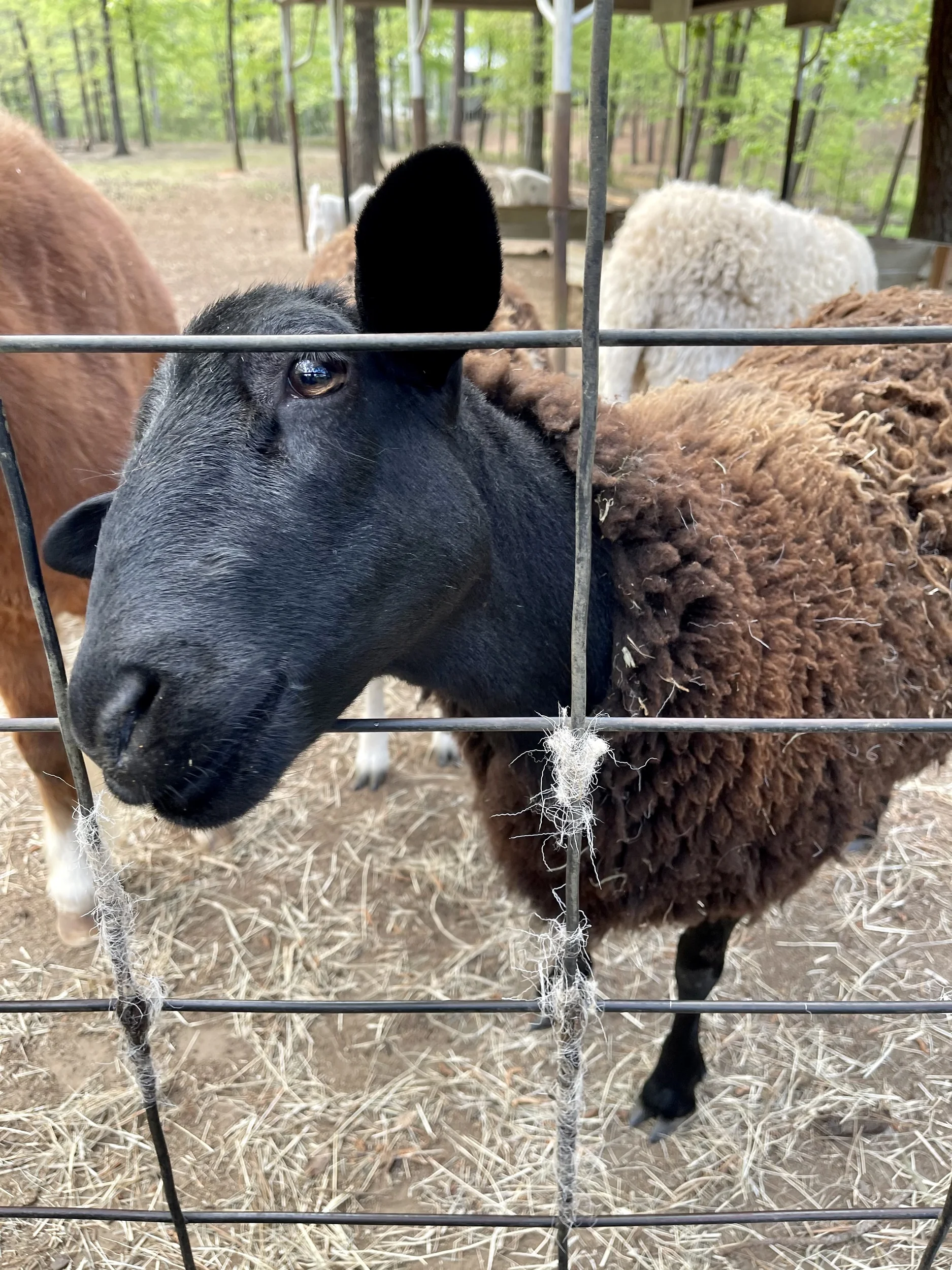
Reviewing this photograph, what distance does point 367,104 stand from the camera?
1595 cm

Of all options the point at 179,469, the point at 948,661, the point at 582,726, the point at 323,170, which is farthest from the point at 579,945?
the point at 323,170

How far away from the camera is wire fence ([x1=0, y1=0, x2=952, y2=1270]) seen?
1186 millimetres

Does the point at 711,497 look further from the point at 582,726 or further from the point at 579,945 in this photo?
the point at 579,945

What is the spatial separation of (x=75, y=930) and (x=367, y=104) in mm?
16798

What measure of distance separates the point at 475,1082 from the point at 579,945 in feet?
4.78

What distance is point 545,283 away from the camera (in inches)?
400

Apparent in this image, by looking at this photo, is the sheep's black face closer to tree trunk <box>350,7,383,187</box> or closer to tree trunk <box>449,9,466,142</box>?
tree trunk <box>350,7,383,187</box>

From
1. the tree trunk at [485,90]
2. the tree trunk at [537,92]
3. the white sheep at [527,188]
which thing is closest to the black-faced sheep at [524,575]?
the white sheep at [527,188]

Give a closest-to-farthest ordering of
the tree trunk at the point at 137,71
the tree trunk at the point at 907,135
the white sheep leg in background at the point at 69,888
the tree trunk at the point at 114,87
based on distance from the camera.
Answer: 1. the white sheep leg in background at the point at 69,888
2. the tree trunk at the point at 907,135
3. the tree trunk at the point at 137,71
4. the tree trunk at the point at 114,87

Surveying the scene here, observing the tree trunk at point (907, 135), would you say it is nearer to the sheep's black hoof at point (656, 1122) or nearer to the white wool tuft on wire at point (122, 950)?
the sheep's black hoof at point (656, 1122)

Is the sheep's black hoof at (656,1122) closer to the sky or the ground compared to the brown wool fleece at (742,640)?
closer to the ground

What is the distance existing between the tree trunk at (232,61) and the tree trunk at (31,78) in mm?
5143

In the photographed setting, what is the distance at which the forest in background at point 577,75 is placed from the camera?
13867 mm

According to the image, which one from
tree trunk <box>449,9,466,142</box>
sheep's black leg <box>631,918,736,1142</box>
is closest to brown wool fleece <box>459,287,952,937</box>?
sheep's black leg <box>631,918,736,1142</box>
